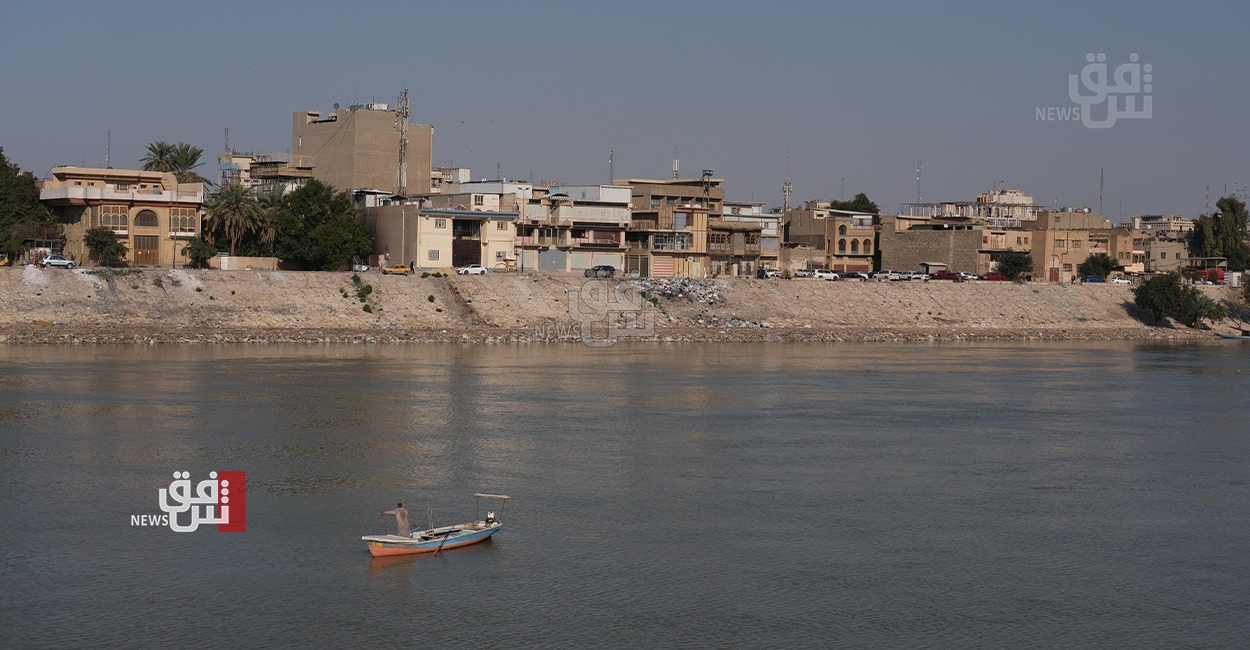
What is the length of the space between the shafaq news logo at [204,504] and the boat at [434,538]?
3.77 metres

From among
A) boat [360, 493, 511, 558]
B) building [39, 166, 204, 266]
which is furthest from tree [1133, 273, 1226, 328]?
boat [360, 493, 511, 558]

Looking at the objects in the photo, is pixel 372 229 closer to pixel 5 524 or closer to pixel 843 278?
pixel 843 278

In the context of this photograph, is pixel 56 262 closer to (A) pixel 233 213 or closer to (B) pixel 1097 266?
(A) pixel 233 213

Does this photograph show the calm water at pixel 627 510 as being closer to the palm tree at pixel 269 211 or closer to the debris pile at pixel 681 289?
the palm tree at pixel 269 211

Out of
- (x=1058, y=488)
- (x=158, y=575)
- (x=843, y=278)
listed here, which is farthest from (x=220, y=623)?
(x=843, y=278)

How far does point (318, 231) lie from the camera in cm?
8206

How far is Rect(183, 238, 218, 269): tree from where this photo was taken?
81.3 meters

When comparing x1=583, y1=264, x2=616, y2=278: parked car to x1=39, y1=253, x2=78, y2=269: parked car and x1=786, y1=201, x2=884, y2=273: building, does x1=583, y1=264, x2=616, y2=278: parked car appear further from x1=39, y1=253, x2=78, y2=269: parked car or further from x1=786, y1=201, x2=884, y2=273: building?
x1=39, y1=253, x2=78, y2=269: parked car

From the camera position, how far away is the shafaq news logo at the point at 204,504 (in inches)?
1139

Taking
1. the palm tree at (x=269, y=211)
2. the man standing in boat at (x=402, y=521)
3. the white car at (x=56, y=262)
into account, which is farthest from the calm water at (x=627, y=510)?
the palm tree at (x=269, y=211)

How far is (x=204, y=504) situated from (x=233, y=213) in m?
54.5

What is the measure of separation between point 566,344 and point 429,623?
54.0 m

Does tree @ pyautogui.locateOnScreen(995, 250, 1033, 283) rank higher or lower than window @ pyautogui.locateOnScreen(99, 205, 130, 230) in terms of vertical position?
lower

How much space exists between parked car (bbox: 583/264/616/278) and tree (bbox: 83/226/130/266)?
3059 cm
